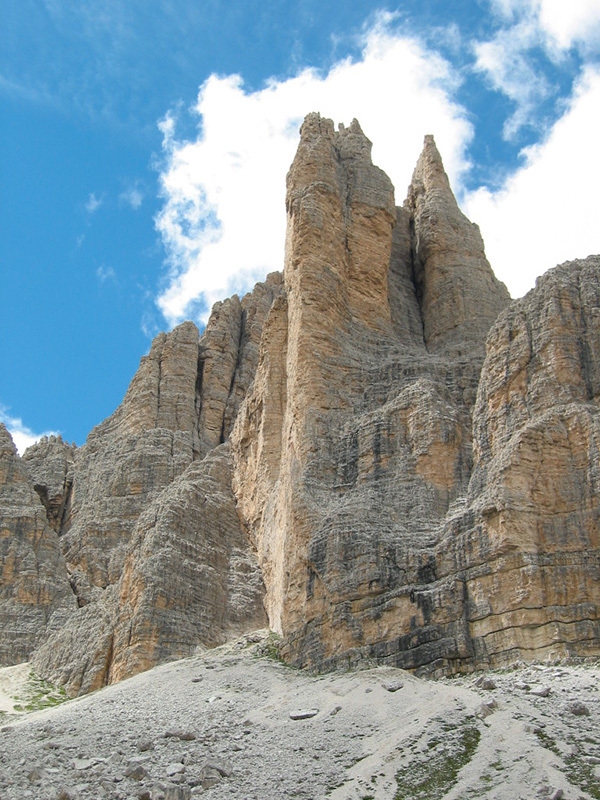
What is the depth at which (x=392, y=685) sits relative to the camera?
31750mm

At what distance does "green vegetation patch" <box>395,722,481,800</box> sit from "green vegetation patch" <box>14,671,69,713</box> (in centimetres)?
2222

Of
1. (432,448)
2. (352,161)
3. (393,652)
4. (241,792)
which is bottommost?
(241,792)

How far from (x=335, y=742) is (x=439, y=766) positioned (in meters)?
3.47

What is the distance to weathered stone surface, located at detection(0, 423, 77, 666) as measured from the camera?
2132 inches

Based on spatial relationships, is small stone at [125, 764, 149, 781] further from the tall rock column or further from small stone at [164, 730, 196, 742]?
the tall rock column

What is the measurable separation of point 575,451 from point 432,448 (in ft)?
20.9

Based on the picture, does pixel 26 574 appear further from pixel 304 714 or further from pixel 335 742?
pixel 335 742

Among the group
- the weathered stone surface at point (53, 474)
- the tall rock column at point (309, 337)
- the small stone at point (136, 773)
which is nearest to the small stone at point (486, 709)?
the small stone at point (136, 773)

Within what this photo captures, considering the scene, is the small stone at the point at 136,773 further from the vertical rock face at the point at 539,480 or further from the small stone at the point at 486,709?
the vertical rock face at the point at 539,480

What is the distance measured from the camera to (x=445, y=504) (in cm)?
3906

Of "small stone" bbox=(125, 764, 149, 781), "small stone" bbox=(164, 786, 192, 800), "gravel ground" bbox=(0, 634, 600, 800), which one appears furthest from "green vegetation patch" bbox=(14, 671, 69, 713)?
"small stone" bbox=(164, 786, 192, 800)

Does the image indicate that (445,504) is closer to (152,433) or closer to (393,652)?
(393,652)

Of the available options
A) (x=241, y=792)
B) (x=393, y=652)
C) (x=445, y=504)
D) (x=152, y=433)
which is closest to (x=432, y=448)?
(x=445, y=504)

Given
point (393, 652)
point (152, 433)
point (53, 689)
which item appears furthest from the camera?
point (152, 433)
